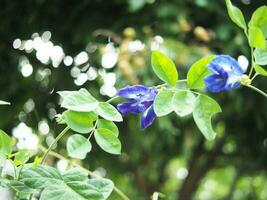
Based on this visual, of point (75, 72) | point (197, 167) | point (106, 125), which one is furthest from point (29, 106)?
point (106, 125)

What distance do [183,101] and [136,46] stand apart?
1317 mm

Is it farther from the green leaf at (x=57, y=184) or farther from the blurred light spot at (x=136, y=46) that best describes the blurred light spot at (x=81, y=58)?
the green leaf at (x=57, y=184)

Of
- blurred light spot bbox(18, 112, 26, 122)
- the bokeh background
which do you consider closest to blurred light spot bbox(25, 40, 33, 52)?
the bokeh background

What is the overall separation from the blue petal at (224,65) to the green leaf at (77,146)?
0.54 ft

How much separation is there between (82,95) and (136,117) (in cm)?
154

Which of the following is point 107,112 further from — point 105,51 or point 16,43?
point 16,43

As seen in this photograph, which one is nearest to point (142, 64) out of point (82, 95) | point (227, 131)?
point (227, 131)

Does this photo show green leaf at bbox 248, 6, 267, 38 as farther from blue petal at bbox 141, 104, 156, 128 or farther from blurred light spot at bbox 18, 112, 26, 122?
blurred light spot at bbox 18, 112, 26, 122

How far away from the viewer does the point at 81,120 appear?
620 millimetres

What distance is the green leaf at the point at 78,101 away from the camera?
0.58m

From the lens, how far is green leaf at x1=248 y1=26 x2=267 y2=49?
591mm

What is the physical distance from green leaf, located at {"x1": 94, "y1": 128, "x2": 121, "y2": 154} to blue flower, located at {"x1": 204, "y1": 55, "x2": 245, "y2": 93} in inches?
5.0

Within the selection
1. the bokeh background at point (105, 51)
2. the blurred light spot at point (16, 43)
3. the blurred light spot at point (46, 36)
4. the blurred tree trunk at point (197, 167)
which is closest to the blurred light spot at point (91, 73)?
the bokeh background at point (105, 51)

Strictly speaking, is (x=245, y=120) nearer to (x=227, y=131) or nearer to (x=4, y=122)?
(x=227, y=131)
